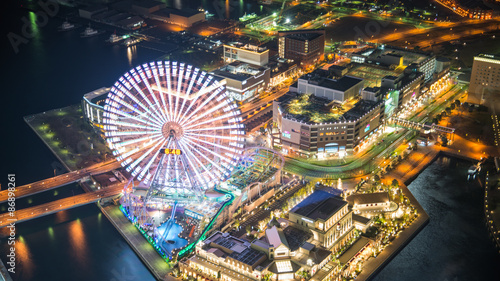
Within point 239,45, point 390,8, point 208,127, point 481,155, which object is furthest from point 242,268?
point 390,8

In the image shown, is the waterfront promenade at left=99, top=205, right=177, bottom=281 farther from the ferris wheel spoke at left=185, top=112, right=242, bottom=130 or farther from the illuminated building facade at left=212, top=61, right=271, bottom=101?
the illuminated building facade at left=212, top=61, right=271, bottom=101

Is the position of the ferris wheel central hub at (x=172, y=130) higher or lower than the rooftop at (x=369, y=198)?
higher

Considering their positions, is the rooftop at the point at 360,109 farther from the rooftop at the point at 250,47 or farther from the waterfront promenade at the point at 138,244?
the waterfront promenade at the point at 138,244

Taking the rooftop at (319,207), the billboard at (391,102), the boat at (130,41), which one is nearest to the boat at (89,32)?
the boat at (130,41)

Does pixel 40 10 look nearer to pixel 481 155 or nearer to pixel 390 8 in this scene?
pixel 390 8

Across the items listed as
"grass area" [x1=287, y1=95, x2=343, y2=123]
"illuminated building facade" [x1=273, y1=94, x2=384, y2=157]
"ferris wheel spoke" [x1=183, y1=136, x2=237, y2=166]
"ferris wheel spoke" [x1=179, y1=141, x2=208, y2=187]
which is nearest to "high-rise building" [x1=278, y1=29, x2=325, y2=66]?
"grass area" [x1=287, y1=95, x2=343, y2=123]
